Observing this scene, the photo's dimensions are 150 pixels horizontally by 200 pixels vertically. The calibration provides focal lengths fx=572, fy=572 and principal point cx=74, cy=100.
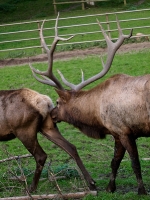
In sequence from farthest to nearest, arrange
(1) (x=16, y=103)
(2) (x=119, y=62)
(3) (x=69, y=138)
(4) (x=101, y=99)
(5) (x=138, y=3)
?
(5) (x=138, y=3)
(2) (x=119, y=62)
(3) (x=69, y=138)
(1) (x=16, y=103)
(4) (x=101, y=99)

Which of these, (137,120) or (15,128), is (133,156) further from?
(15,128)

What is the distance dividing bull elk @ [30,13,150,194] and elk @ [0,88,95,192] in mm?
227

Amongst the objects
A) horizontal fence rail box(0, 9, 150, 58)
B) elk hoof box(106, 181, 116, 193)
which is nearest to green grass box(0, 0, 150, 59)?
horizontal fence rail box(0, 9, 150, 58)

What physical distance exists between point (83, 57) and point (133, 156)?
1194 centimetres

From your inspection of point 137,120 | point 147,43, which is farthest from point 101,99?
point 147,43

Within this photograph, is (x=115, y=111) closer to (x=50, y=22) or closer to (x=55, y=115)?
(x=55, y=115)

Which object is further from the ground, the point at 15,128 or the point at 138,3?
the point at 15,128

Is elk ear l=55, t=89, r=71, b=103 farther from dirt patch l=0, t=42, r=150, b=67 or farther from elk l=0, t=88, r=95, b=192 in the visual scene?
dirt patch l=0, t=42, r=150, b=67

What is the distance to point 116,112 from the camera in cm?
777

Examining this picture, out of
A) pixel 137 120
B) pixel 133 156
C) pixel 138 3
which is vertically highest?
pixel 137 120

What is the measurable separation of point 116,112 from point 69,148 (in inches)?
48.6

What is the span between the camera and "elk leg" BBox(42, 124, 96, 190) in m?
8.30

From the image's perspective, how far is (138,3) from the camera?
3397cm

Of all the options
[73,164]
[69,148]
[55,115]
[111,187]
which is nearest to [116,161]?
[111,187]
